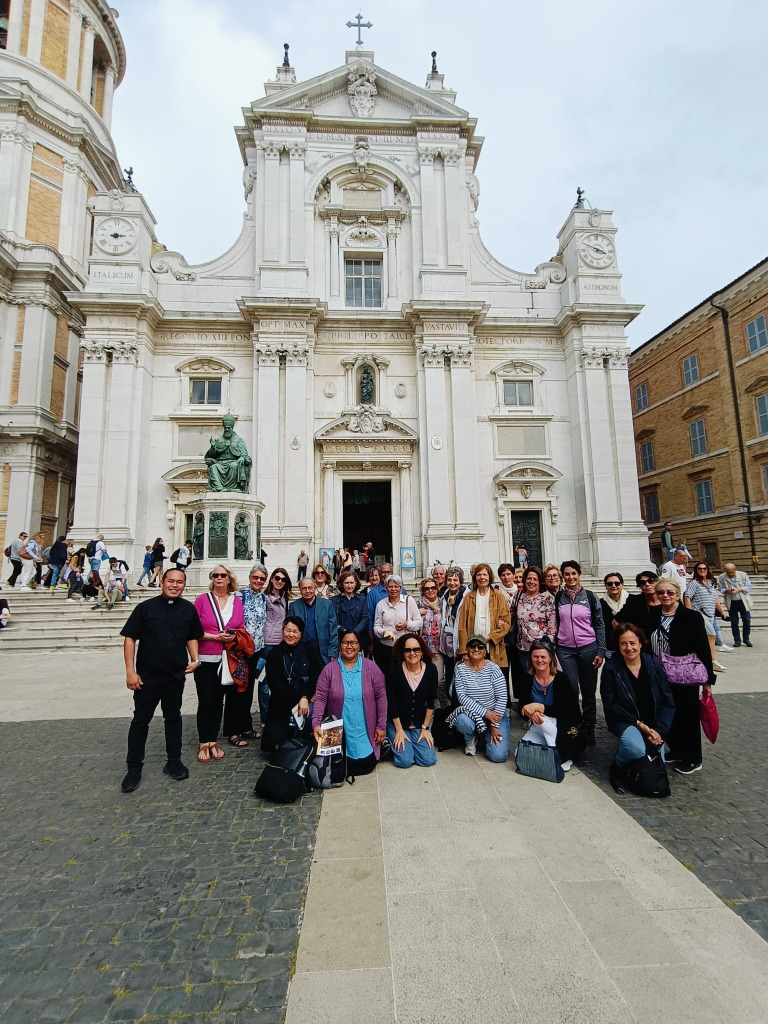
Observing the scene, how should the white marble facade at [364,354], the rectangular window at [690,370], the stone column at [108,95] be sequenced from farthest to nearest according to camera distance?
1. the stone column at [108,95]
2. the rectangular window at [690,370]
3. the white marble facade at [364,354]

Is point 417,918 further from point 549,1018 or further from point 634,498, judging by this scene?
point 634,498

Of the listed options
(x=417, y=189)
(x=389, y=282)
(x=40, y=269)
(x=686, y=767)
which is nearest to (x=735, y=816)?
(x=686, y=767)

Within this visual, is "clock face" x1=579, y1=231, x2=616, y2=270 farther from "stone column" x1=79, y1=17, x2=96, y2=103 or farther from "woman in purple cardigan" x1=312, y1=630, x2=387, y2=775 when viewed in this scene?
"stone column" x1=79, y1=17, x2=96, y2=103

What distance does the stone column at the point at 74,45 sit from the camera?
26.5m

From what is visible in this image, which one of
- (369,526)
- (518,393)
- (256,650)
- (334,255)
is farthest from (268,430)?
(256,650)

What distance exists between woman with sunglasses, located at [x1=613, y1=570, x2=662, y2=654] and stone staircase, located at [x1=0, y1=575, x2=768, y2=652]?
8729mm

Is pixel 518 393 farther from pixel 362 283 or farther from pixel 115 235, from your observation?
pixel 115 235

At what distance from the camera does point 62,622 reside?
12.4 meters

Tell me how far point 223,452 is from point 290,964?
1400 cm

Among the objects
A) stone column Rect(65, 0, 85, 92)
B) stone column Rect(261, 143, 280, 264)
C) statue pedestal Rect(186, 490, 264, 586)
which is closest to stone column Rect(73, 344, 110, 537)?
statue pedestal Rect(186, 490, 264, 586)

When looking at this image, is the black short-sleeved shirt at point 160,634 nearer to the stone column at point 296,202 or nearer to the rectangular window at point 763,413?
the stone column at point 296,202

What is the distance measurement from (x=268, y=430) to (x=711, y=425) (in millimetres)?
20202

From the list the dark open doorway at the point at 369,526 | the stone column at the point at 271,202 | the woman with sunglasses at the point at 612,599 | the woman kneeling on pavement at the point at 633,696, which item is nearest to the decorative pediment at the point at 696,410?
the dark open doorway at the point at 369,526

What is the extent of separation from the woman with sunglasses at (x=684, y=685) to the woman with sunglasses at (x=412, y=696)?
85.4 inches
